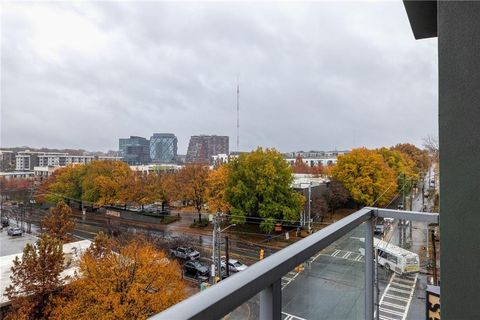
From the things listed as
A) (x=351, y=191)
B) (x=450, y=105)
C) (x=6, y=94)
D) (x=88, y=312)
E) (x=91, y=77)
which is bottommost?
(x=88, y=312)

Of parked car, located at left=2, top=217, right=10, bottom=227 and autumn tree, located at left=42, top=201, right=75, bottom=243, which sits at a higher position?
autumn tree, located at left=42, top=201, right=75, bottom=243

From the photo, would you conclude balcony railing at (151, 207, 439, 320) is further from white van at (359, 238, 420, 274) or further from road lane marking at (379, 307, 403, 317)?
road lane marking at (379, 307, 403, 317)

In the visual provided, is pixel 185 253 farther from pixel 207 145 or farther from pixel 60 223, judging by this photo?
pixel 207 145

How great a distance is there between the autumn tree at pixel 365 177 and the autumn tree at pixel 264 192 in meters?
4.28

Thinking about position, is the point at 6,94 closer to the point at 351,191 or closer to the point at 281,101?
the point at 281,101

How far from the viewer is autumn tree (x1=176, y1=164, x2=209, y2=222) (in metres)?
16.3

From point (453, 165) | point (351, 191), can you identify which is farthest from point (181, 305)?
point (351, 191)

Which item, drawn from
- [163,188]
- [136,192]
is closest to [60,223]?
[136,192]

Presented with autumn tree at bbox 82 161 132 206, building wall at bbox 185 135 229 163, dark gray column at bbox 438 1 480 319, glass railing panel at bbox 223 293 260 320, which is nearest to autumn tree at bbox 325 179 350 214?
autumn tree at bbox 82 161 132 206

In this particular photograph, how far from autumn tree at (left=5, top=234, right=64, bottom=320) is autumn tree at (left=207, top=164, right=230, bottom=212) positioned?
8060 mm

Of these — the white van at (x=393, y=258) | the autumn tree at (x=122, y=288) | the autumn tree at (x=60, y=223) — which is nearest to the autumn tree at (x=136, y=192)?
the autumn tree at (x=60, y=223)

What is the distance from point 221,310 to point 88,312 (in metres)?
8.28

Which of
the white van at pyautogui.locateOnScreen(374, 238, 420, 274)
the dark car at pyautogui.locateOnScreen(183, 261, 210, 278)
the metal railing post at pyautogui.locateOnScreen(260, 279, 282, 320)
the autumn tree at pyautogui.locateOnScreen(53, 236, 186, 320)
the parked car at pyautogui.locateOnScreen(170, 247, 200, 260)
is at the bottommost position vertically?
the dark car at pyautogui.locateOnScreen(183, 261, 210, 278)

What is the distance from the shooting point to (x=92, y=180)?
2022 cm
